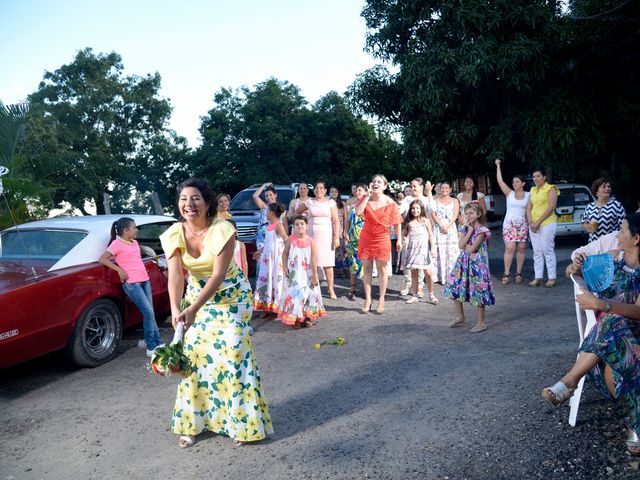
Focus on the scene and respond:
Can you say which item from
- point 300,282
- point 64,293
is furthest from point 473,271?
point 64,293

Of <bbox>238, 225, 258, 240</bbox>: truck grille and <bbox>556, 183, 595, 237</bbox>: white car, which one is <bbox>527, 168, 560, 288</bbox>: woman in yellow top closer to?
<bbox>556, 183, 595, 237</bbox>: white car

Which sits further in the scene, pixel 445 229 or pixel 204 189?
pixel 445 229

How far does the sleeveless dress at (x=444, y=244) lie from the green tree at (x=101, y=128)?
2436 cm

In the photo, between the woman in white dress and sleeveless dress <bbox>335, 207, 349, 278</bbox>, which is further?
sleeveless dress <bbox>335, 207, 349, 278</bbox>

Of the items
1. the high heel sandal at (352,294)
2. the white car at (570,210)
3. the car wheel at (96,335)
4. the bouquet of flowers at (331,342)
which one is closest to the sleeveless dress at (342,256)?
the high heel sandal at (352,294)

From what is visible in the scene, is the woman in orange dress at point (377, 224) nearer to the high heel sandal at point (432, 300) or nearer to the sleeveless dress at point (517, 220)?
the high heel sandal at point (432, 300)

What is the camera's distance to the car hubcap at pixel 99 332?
20.1 ft

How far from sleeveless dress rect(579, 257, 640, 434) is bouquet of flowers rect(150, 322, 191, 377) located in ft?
9.21

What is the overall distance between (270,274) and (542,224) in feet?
16.1

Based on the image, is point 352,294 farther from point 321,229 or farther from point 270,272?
point 270,272

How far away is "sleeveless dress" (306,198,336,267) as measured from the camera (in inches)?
362

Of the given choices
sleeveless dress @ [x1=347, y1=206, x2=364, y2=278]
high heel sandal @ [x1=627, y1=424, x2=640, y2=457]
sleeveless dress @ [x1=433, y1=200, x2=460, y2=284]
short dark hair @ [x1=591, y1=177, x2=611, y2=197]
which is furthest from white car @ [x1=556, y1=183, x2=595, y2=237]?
high heel sandal @ [x1=627, y1=424, x2=640, y2=457]

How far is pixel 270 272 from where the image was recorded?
826 cm

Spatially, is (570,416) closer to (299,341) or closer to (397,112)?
(299,341)
